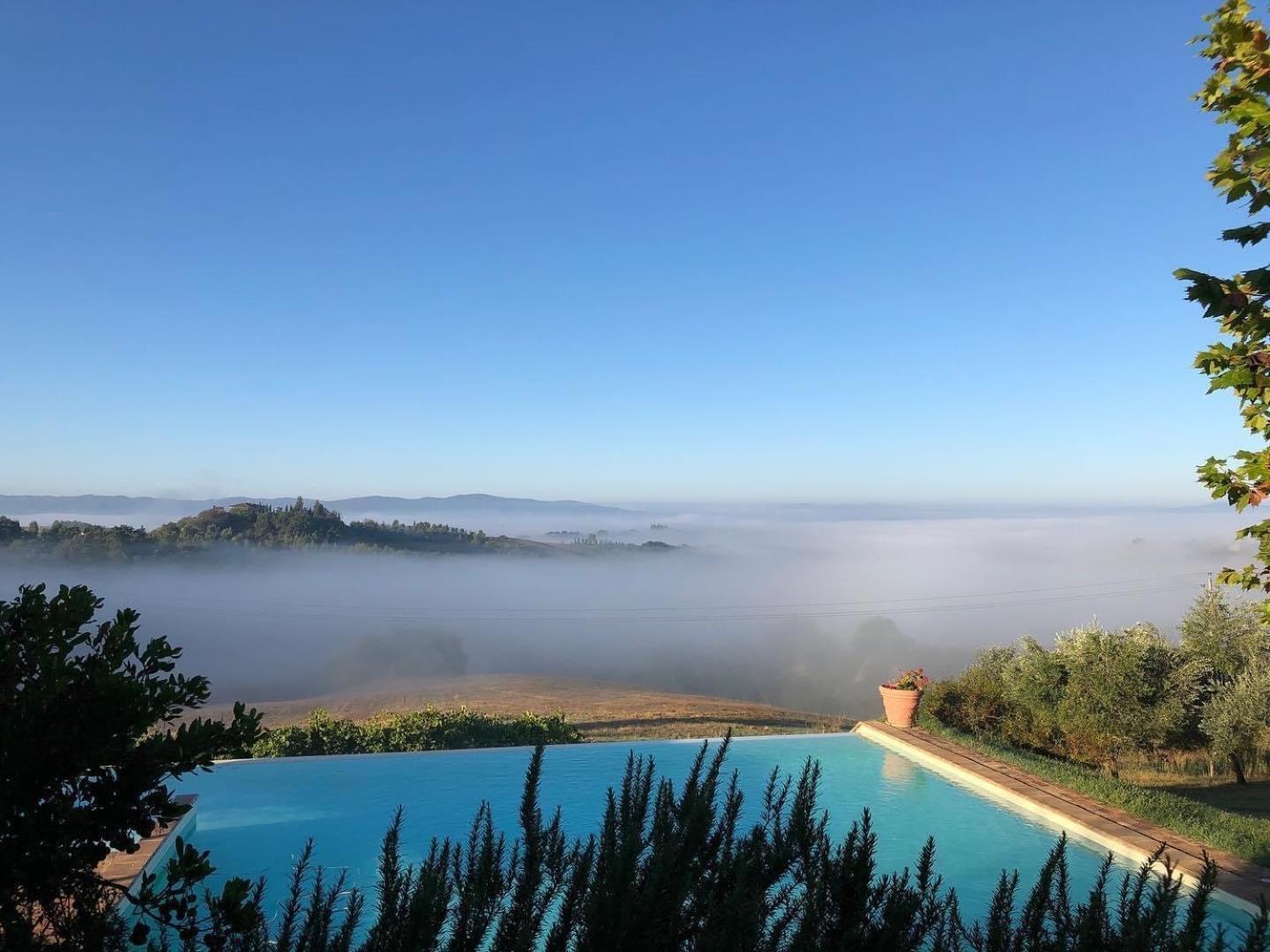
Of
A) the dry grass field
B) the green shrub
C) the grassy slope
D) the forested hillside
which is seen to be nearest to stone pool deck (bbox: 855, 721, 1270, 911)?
the grassy slope

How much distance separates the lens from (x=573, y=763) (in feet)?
37.4

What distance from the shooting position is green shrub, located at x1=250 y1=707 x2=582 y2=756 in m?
11.5

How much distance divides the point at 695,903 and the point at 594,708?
19.5 metres

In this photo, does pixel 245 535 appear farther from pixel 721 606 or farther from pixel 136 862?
pixel 721 606

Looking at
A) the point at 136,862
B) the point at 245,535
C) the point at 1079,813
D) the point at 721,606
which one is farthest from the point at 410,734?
the point at 721,606

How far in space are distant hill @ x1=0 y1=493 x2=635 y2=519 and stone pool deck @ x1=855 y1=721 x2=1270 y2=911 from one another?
7190cm

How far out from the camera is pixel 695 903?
2.22m

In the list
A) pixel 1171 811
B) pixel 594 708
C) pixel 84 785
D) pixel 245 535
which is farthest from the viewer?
pixel 245 535

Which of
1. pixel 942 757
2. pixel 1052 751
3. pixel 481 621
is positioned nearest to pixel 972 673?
pixel 1052 751

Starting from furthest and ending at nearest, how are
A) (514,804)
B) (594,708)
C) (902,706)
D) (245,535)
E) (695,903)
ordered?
(245,535) → (594,708) → (902,706) → (514,804) → (695,903)

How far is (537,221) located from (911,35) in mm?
10403

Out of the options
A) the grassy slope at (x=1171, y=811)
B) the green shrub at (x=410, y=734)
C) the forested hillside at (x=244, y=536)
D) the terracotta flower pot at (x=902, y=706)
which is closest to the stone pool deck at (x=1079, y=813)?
the grassy slope at (x=1171, y=811)

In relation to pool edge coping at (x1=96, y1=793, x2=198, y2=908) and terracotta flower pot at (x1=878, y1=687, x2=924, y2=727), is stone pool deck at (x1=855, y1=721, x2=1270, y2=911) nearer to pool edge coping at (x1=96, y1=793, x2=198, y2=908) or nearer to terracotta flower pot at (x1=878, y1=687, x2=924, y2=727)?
terracotta flower pot at (x1=878, y1=687, x2=924, y2=727)

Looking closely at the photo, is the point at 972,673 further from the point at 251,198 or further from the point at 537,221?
the point at 251,198
